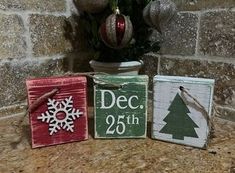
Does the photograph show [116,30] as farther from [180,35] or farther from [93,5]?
[180,35]

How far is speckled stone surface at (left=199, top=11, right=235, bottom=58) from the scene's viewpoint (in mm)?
809

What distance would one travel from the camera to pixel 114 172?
57cm

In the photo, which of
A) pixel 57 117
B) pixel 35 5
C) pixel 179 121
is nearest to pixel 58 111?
pixel 57 117

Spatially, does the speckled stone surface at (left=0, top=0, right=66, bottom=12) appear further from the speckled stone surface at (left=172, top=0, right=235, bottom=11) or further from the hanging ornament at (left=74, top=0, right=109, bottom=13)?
the speckled stone surface at (left=172, top=0, right=235, bottom=11)

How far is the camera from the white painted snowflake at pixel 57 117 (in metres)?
0.66

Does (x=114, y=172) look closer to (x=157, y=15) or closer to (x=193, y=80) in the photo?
(x=193, y=80)

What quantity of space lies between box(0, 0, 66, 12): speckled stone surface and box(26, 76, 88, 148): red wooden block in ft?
1.03

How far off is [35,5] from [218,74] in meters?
0.60

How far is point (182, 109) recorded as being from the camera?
0.67 metres

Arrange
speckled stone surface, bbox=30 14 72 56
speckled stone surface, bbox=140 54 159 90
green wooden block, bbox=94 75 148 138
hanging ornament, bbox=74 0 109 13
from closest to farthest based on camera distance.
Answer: green wooden block, bbox=94 75 148 138 → hanging ornament, bbox=74 0 109 13 → speckled stone surface, bbox=30 14 72 56 → speckled stone surface, bbox=140 54 159 90

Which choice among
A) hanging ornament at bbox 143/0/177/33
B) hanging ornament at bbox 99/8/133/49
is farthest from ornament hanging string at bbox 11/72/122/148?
hanging ornament at bbox 143/0/177/33

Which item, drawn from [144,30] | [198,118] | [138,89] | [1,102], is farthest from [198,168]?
[1,102]

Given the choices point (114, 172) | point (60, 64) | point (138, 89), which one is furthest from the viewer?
point (60, 64)

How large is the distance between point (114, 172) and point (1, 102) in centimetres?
46
